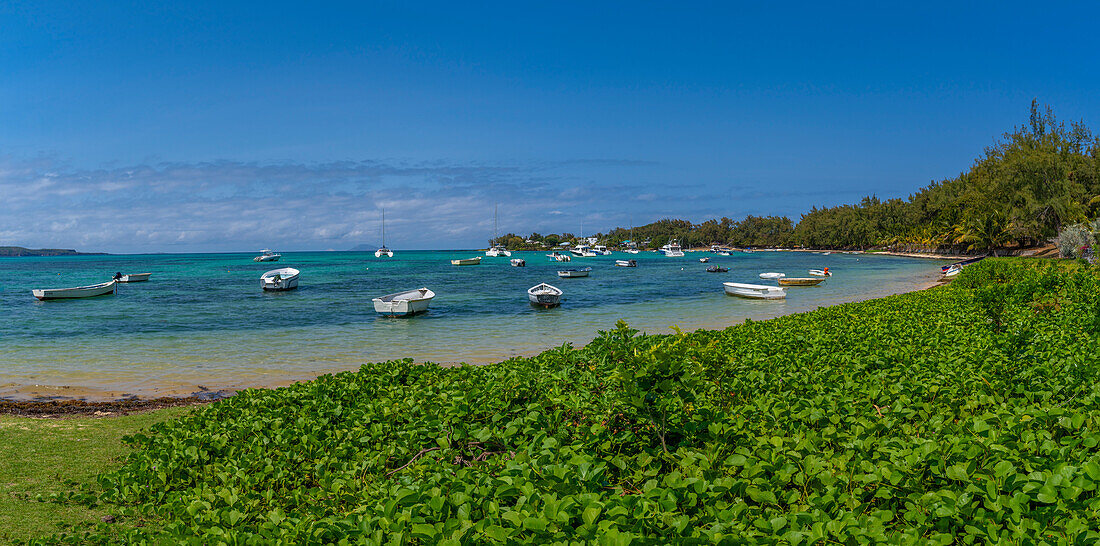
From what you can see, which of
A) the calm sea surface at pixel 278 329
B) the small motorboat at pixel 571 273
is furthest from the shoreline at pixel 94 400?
the small motorboat at pixel 571 273

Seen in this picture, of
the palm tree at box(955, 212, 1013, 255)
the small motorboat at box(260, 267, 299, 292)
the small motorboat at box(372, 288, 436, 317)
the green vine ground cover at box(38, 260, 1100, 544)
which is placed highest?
the palm tree at box(955, 212, 1013, 255)

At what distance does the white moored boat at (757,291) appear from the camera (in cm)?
3603

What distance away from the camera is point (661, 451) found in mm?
3992

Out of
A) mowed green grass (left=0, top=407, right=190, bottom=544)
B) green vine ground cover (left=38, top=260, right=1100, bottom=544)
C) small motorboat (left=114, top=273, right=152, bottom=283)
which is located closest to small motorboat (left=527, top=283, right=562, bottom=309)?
mowed green grass (left=0, top=407, right=190, bottom=544)

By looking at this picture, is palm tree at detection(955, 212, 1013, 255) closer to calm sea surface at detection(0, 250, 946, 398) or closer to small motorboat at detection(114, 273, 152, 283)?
calm sea surface at detection(0, 250, 946, 398)

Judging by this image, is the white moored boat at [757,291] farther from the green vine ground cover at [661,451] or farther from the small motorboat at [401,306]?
the green vine ground cover at [661,451]

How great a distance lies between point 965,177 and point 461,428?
12030 centimetres


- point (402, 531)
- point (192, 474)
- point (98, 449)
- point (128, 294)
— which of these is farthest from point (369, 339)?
point (128, 294)

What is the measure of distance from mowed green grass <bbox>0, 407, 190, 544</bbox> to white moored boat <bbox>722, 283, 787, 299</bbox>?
32376 millimetres

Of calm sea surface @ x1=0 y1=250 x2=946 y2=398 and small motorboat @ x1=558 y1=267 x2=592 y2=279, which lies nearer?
calm sea surface @ x1=0 y1=250 x2=946 y2=398

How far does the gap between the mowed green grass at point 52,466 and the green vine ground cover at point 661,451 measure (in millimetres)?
396

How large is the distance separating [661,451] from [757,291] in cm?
3478

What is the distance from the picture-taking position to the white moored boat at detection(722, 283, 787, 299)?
36.0 meters

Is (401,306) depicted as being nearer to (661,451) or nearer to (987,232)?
(661,451)
